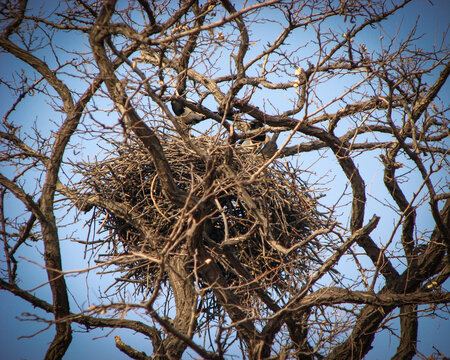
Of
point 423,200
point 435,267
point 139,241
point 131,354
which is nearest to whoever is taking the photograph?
point 131,354

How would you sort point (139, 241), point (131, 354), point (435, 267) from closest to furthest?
point (131, 354), point (435, 267), point (139, 241)

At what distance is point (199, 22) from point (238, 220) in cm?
195

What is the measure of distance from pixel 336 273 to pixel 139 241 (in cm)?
202

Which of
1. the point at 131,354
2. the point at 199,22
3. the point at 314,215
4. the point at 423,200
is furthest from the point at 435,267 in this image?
the point at 199,22

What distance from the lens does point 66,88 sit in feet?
14.6

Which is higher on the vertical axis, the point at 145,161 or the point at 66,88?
the point at 66,88

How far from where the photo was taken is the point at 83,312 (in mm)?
2641

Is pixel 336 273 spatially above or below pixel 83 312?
above

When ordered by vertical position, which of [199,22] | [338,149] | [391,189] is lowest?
[391,189]

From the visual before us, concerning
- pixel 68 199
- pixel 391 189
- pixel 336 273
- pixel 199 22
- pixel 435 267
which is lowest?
pixel 435 267

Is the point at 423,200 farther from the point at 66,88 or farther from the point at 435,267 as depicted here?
the point at 66,88

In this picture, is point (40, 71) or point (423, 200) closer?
point (423, 200)

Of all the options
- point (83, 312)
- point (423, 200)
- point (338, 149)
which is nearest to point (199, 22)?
point (338, 149)

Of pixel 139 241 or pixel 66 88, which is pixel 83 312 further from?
pixel 66 88
